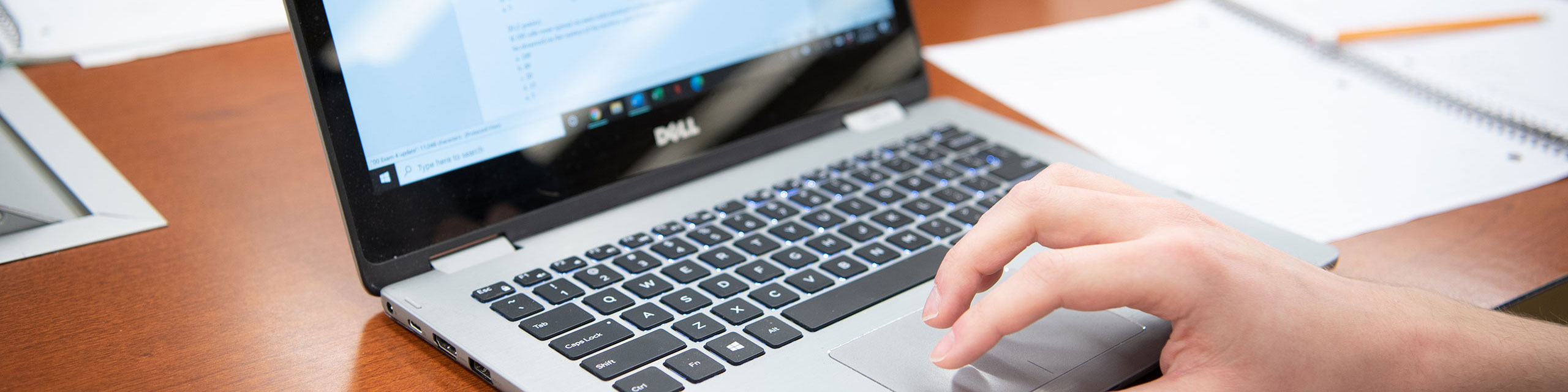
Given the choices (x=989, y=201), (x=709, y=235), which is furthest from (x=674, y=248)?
(x=989, y=201)

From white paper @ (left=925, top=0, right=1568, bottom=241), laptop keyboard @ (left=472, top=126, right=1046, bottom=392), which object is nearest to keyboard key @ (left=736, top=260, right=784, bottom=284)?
laptop keyboard @ (left=472, top=126, right=1046, bottom=392)

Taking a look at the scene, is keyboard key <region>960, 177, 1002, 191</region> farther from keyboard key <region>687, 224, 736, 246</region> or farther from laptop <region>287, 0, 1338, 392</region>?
keyboard key <region>687, 224, 736, 246</region>

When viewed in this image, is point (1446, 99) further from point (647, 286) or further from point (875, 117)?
point (647, 286)

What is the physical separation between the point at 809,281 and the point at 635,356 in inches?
5.0

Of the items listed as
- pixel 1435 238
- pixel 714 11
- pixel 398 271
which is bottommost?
pixel 1435 238

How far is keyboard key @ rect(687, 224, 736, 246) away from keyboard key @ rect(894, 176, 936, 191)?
0.15m

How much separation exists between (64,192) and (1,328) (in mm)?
188

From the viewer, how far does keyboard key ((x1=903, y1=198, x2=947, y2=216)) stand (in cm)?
70

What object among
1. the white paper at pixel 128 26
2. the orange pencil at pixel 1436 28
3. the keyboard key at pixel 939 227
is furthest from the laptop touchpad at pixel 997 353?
the white paper at pixel 128 26

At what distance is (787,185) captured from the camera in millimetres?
740

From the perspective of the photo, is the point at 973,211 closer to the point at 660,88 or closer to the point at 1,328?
the point at 660,88

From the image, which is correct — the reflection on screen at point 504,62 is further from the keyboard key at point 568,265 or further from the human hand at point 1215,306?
the human hand at point 1215,306

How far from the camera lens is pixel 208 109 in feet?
3.09

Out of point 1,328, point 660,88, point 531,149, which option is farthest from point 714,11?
point 1,328
